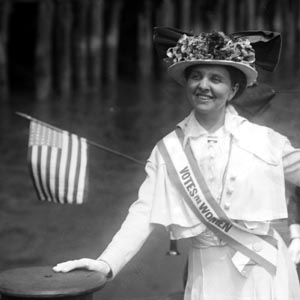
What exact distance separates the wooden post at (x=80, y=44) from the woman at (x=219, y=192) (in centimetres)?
540

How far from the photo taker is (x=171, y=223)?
172 inches

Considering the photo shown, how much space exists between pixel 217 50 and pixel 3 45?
5501 mm

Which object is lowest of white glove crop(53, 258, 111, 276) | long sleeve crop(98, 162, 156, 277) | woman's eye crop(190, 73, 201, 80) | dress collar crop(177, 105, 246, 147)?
white glove crop(53, 258, 111, 276)

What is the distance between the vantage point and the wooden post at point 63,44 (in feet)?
31.7

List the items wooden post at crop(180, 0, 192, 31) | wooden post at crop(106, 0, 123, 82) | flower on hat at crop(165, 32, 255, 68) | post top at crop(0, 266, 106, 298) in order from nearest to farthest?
1. post top at crop(0, 266, 106, 298)
2. flower on hat at crop(165, 32, 255, 68)
3. wooden post at crop(106, 0, 123, 82)
4. wooden post at crop(180, 0, 192, 31)

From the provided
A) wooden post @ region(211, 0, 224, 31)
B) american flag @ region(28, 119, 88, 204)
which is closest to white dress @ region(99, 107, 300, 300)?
american flag @ region(28, 119, 88, 204)

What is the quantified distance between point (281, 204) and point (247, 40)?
78 centimetres

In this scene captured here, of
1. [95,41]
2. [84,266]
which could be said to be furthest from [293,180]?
[95,41]

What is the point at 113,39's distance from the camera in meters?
10.1

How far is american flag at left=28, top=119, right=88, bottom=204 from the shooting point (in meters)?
5.73

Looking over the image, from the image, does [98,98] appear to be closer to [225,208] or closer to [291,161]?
[291,161]

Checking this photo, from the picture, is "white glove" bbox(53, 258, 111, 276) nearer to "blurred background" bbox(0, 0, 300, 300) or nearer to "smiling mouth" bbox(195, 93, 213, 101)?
"smiling mouth" bbox(195, 93, 213, 101)

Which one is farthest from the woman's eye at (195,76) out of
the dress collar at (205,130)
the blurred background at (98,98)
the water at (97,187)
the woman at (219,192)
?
the blurred background at (98,98)

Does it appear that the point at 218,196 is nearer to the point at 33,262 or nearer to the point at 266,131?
the point at 266,131
